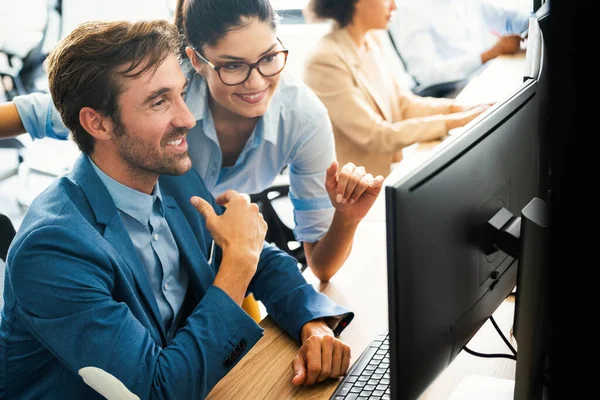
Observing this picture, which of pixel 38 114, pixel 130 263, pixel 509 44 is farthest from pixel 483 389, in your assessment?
pixel 509 44

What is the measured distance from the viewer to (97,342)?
0.99 m

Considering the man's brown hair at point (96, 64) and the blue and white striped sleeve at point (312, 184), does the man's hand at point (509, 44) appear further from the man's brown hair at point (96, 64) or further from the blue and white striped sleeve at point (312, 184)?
the man's brown hair at point (96, 64)

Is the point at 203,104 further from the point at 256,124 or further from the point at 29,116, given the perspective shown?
the point at 29,116

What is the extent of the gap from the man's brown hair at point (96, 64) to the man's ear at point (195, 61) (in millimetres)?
234

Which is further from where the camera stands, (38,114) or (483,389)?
(38,114)

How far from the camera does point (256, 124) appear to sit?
154cm

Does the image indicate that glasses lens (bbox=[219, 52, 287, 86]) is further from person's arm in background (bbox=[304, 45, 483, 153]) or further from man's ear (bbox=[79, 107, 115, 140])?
person's arm in background (bbox=[304, 45, 483, 153])

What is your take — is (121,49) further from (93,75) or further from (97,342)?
(97,342)

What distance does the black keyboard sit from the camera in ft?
3.47

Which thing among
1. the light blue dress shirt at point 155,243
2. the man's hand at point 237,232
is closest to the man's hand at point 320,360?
the man's hand at point 237,232

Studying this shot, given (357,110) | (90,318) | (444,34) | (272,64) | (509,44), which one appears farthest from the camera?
(444,34)

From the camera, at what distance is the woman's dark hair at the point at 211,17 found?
137 cm

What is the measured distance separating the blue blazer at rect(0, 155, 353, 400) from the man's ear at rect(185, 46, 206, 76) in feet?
1.25

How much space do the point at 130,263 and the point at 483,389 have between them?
0.60m
